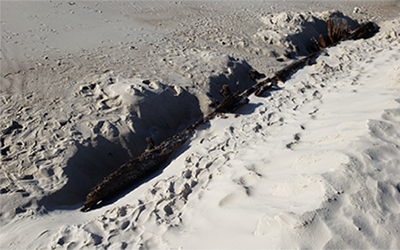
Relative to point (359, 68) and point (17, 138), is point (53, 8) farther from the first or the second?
point (359, 68)

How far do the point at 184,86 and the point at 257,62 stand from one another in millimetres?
2730

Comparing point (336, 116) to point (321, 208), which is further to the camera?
point (336, 116)

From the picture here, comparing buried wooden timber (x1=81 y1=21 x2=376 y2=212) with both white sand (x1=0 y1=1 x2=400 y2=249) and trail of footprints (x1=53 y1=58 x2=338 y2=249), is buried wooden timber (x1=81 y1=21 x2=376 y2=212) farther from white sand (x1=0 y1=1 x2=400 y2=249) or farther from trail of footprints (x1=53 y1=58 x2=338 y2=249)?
trail of footprints (x1=53 y1=58 x2=338 y2=249)

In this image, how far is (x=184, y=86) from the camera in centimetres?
629

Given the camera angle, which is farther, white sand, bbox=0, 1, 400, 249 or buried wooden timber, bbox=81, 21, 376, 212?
buried wooden timber, bbox=81, 21, 376, 212

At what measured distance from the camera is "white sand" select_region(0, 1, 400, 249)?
2.83m

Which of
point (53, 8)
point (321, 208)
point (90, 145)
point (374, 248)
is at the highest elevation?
point (53, 8)

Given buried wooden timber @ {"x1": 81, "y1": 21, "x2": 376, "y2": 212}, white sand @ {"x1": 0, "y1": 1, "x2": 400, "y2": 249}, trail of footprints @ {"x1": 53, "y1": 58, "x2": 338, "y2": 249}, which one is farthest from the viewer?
buried wooden timber @ {"x1": 81, "y1": 21, "x2": 376, "y2": 212}

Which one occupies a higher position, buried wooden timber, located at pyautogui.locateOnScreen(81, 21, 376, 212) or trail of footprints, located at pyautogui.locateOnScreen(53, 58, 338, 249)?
buried wooden timber, located at pyautogui.locateOnScreen(81, 21, 376, 212)

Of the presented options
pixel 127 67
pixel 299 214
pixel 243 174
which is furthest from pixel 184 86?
pixel 299 214

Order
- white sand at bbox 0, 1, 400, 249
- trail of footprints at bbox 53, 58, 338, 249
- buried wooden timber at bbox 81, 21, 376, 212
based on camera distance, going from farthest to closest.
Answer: buried wooden timber at bbox 81, 21, 376, 212, trail of footprints at bbox 53, 58, 338, 249, white sand at bbox 0, 1, 400, 249

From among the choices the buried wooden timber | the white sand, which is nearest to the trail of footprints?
the white sand

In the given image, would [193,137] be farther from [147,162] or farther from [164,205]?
[164,205]

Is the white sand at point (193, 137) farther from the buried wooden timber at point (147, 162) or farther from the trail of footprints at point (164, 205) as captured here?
the buried wooden timber at point (147, 162)
